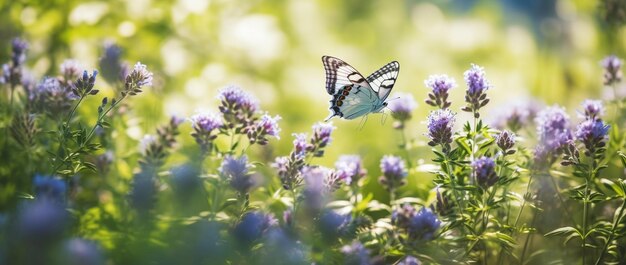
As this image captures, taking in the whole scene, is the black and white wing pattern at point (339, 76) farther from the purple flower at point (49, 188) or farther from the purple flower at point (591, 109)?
the purple flower at point (49, 188)

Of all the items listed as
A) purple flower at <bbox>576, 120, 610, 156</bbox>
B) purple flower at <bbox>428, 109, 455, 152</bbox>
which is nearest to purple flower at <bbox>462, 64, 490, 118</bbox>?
purple flower at <bbox>428, 109, 455, 152</bbox>

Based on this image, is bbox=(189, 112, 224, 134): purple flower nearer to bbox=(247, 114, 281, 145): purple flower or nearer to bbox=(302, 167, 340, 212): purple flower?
bbox=(247, 114, 281, 145): purple flower

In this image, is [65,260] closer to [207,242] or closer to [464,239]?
[207,242]

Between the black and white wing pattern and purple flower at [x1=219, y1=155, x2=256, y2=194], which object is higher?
the black and white wing pattern

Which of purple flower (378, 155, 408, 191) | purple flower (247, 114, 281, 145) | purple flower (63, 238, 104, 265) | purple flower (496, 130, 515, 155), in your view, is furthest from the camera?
purple flower (378, 155, 408, 191)

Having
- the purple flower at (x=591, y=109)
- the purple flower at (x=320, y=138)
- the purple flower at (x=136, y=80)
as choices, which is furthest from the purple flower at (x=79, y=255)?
the purple flower at (x=591, y=109)

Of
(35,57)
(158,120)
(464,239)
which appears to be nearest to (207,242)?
(464,239)
